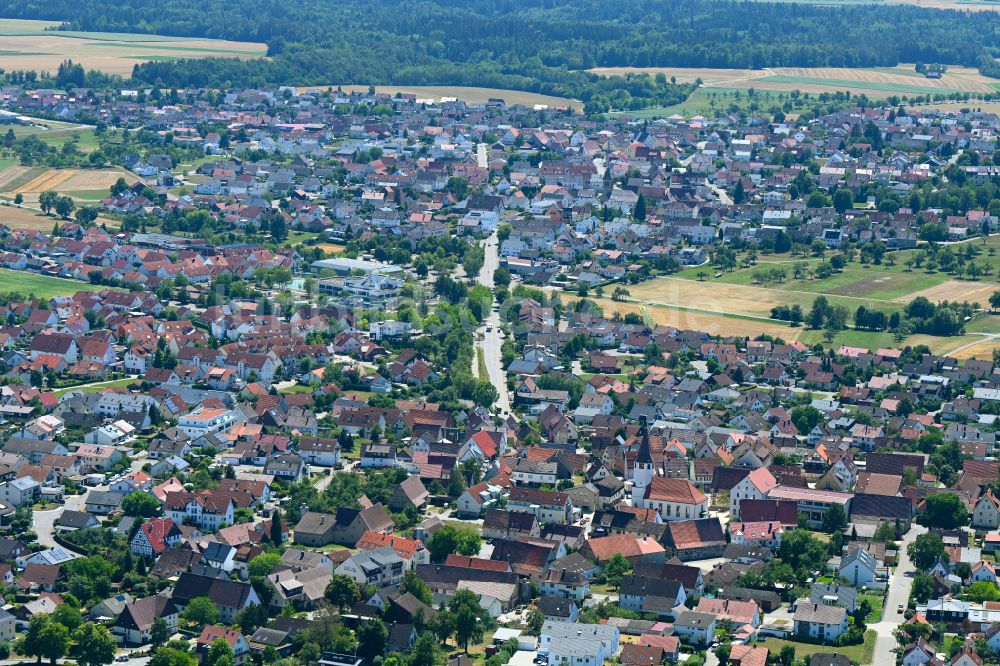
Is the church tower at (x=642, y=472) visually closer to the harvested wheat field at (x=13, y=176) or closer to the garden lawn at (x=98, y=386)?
the garden lawn at (x=98, y=386)

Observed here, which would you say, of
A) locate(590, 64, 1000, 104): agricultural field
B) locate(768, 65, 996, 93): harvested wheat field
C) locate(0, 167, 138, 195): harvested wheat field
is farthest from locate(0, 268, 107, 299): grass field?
locate(768, 65, 996, 93): harvested wheat field

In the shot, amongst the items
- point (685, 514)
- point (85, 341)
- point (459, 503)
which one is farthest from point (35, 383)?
point (685, 514)

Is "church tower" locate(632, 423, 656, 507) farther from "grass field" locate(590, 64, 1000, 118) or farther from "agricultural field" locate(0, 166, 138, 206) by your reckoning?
"grass field" locate(590, 64, 1000, 118)

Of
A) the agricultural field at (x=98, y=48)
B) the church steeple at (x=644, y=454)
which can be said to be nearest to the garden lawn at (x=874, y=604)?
the church steeple at (x=644, y=454)

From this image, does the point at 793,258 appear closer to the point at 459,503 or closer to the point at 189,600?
the point at 459,503

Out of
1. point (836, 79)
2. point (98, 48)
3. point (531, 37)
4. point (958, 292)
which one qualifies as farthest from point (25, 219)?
point (836, 79)
